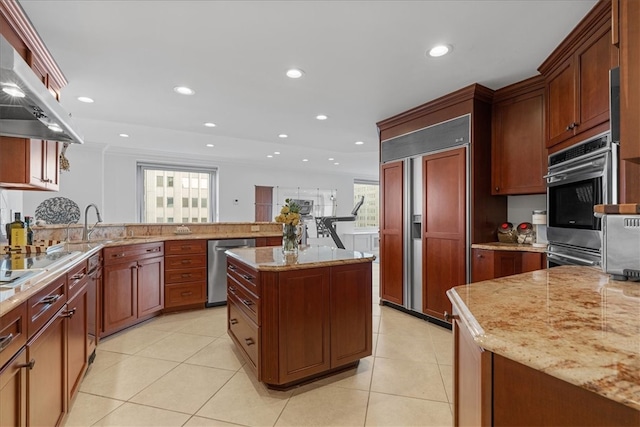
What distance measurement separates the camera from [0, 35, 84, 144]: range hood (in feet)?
3.70

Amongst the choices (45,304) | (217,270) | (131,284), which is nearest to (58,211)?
(131,284)

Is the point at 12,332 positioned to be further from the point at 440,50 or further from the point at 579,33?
the point at 579,33

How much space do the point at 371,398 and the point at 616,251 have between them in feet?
4.94

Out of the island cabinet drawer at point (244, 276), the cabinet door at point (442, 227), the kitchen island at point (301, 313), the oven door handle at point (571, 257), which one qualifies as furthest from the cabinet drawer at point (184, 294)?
the oven door handle at point (571, 257)

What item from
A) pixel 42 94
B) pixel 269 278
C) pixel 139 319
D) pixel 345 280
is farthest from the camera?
pixel 139 319

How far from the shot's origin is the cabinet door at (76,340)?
1.73 m

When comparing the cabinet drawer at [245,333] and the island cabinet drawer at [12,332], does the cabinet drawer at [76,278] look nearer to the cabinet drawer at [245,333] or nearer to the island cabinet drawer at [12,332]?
the island cabinet drawer at [12,332]

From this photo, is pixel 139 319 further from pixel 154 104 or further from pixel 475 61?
pixel 475 61

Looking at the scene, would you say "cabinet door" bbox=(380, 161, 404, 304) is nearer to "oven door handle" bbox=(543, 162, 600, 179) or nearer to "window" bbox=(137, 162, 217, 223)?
"oven door handle" bbox=(543, 162, 600, 179)

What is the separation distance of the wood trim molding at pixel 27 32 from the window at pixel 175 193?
3962 millimetres

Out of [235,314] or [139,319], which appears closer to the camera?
[235,314]

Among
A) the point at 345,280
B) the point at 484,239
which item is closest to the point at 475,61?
the point at 484,239

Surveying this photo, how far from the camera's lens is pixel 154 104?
337 cm

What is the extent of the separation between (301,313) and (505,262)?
6.29ft
